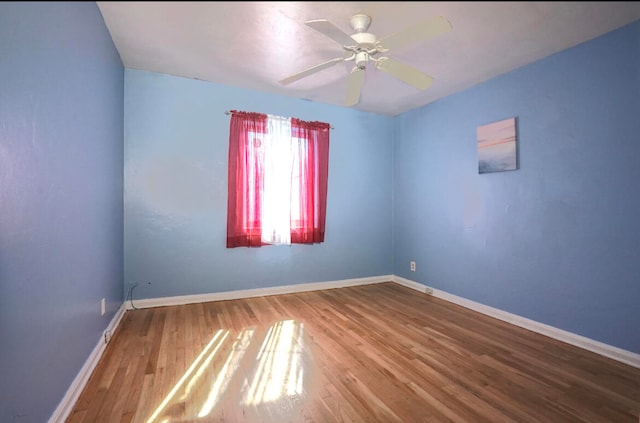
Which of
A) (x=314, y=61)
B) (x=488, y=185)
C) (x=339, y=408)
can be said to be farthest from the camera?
(x=488, y=185)

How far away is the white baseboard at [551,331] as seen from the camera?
1918mm

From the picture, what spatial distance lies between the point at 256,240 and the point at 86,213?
5.65 feet

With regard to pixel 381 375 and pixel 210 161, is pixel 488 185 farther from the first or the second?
Answer: pixel 210 161

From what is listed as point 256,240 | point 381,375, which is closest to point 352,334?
point 381,375

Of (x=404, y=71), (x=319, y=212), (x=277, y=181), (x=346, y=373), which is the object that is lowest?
(x=346, y=373)

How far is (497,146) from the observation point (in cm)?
272

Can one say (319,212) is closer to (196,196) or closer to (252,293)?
(252,293)

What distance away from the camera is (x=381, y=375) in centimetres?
172

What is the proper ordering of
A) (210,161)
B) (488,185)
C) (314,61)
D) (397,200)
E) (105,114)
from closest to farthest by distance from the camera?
(105,114) < (314,61) < (488,185) < (210,161) < (397,200)

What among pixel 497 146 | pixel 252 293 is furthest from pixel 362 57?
pixel 252 293

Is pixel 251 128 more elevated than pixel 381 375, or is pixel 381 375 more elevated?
pixel 251 128

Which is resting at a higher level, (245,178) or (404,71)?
(404,71)

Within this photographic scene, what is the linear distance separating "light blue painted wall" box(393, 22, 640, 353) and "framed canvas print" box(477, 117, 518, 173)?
68mm

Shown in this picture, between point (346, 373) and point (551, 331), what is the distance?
5.80 feet
